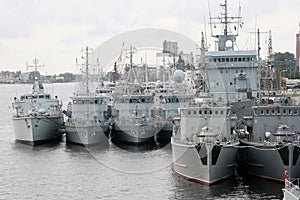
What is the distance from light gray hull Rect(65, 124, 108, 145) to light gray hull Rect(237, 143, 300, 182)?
67.9 ft

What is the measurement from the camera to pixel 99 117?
214 feet

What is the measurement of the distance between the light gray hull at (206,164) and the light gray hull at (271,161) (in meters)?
1.49

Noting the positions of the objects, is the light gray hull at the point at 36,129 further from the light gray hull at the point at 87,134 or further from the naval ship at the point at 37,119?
the light gray hull at the point at 87,134

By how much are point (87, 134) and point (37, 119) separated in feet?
23.9

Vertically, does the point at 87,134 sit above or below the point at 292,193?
above

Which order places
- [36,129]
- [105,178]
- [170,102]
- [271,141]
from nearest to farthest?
[271,141] → [105,178] → [36,129] → [170,102]

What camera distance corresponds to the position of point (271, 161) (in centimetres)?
4141

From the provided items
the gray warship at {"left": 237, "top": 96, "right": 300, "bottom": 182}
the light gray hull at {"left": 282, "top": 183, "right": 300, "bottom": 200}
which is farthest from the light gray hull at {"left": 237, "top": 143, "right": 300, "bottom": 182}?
the light gray hull at {"left": 282, "top": 183, "right": 300, "bottom": 200}

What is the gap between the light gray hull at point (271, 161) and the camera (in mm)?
39906

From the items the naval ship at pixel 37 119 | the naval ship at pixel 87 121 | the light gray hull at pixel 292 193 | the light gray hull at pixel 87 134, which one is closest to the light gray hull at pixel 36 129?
the naval ship at pixel 37 119

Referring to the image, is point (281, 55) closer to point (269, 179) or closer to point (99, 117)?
point (99, 117)

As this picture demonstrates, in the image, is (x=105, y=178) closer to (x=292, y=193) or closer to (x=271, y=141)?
(x=271, y=141)

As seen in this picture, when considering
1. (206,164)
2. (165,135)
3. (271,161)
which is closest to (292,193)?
(206,164)

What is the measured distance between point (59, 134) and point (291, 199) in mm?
46076
